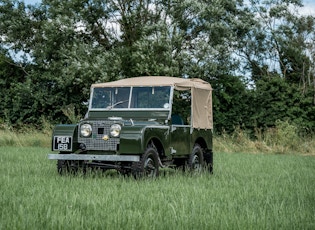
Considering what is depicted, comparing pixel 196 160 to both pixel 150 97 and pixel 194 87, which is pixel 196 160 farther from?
pixel 150 97


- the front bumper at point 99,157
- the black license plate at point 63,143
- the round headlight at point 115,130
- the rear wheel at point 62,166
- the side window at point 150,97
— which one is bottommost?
the rear wheel at point 62,166

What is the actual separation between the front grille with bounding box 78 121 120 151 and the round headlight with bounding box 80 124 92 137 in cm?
6

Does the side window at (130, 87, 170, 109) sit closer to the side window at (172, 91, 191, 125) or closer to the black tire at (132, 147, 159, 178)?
the side window at (172, 91, 191, 125)

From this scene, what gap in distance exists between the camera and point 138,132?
33.4 ft

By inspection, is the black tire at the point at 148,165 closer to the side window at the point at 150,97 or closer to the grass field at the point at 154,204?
the grass field at the point at 154,204

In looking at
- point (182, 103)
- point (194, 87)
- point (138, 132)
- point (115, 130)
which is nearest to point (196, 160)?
point (194, 87)

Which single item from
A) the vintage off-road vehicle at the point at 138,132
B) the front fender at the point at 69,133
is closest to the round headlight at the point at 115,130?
the vintage off-road vehicle at the point at 138,132

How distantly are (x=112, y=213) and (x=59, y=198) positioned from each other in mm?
1352

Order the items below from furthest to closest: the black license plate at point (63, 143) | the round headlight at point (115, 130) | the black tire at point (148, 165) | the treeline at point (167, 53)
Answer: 1. the treeline at point (167, 53)
2. the black license plate at point (63, 143)
3. the round headlight at point (115, 130)
4. the black tire at point (148, 165)

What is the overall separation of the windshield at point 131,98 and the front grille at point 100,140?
1.27 m

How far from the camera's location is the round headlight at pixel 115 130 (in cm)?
1066

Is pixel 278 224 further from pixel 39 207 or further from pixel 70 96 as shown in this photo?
pixel 70 96

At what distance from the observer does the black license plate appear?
10.9 m

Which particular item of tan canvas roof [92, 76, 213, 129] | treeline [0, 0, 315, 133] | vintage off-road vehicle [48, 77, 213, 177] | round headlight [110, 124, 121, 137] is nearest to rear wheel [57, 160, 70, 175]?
vintage off-road vehicle [48, 77, 213, 177]
